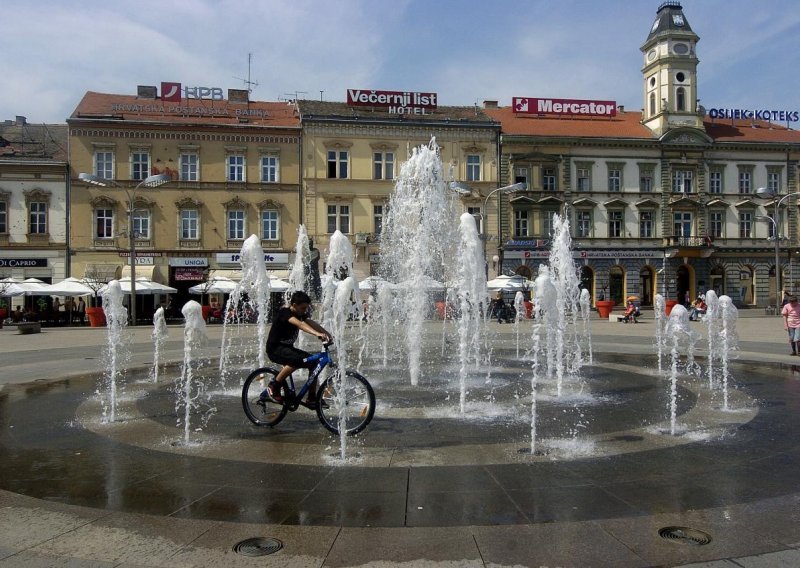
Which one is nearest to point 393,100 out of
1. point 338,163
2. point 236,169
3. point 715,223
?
point 338,163

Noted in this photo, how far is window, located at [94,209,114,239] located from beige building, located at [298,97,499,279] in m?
11.6

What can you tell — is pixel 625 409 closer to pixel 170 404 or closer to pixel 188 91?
pixel 170 404

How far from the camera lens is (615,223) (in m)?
43.5

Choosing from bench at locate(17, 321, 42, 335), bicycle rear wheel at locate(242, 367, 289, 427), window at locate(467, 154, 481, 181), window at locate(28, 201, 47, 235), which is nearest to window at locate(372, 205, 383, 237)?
window at locate(467, 154, 481, 181)

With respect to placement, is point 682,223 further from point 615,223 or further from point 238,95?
point 238,95

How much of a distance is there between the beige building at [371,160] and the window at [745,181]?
18.5 metres

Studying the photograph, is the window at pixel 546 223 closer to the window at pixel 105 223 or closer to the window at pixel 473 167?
the window at pixel 473 167

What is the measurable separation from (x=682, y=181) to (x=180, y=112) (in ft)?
113

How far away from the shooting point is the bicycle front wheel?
20.6 ft

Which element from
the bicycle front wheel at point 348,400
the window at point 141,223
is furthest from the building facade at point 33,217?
the bicycle front wheel at point 348,400

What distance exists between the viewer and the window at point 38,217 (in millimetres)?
36781

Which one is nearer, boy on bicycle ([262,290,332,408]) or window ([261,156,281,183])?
boy on bicycle ([262,290,332,408])

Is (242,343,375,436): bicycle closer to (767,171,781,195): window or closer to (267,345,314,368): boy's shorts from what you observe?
(267,345,314,368): boy's shorts

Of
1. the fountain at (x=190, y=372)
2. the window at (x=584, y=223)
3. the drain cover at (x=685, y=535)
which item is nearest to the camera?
the drain cover at (x=685, y=535)
